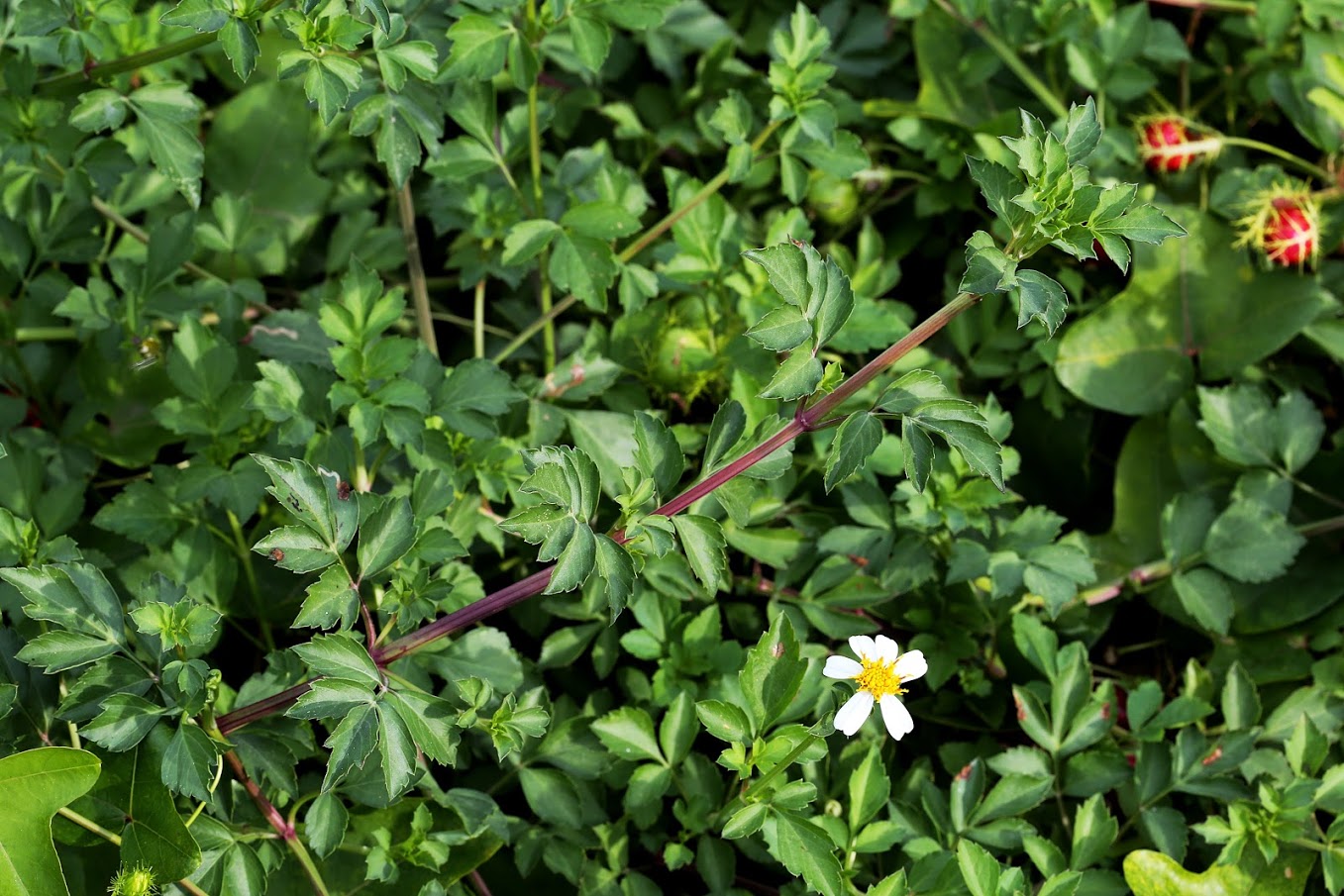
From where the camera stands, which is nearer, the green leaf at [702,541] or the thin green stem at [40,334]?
the green leaf at [702,541]

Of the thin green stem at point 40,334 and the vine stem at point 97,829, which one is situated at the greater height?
the thin green stem at point 40,334

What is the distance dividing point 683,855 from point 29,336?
5.01ft

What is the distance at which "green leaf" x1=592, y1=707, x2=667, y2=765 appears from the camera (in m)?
1.82

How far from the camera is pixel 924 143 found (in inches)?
103

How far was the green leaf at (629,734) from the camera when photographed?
1821 mm

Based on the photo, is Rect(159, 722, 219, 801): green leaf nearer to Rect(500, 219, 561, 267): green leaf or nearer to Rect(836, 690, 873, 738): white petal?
Rect(836, 690, 873, 738): white petal

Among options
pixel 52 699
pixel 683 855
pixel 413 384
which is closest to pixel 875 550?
pixel 683 855

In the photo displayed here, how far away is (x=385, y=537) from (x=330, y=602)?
12 cm

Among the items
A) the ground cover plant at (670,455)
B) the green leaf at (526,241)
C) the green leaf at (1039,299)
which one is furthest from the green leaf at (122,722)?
the green leaf at (1039,299)

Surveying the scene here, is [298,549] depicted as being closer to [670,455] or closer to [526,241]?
[670,455]

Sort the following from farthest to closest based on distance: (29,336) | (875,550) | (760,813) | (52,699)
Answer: (29,336), (875,550), (52,699), (760,813)

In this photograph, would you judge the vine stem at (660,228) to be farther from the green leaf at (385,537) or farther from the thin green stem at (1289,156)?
the thin green stem at (1289,156)

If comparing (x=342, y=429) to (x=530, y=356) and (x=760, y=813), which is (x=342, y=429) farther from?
(x=760, y=813)

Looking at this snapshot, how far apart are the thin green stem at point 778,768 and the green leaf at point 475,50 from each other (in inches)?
42.7
